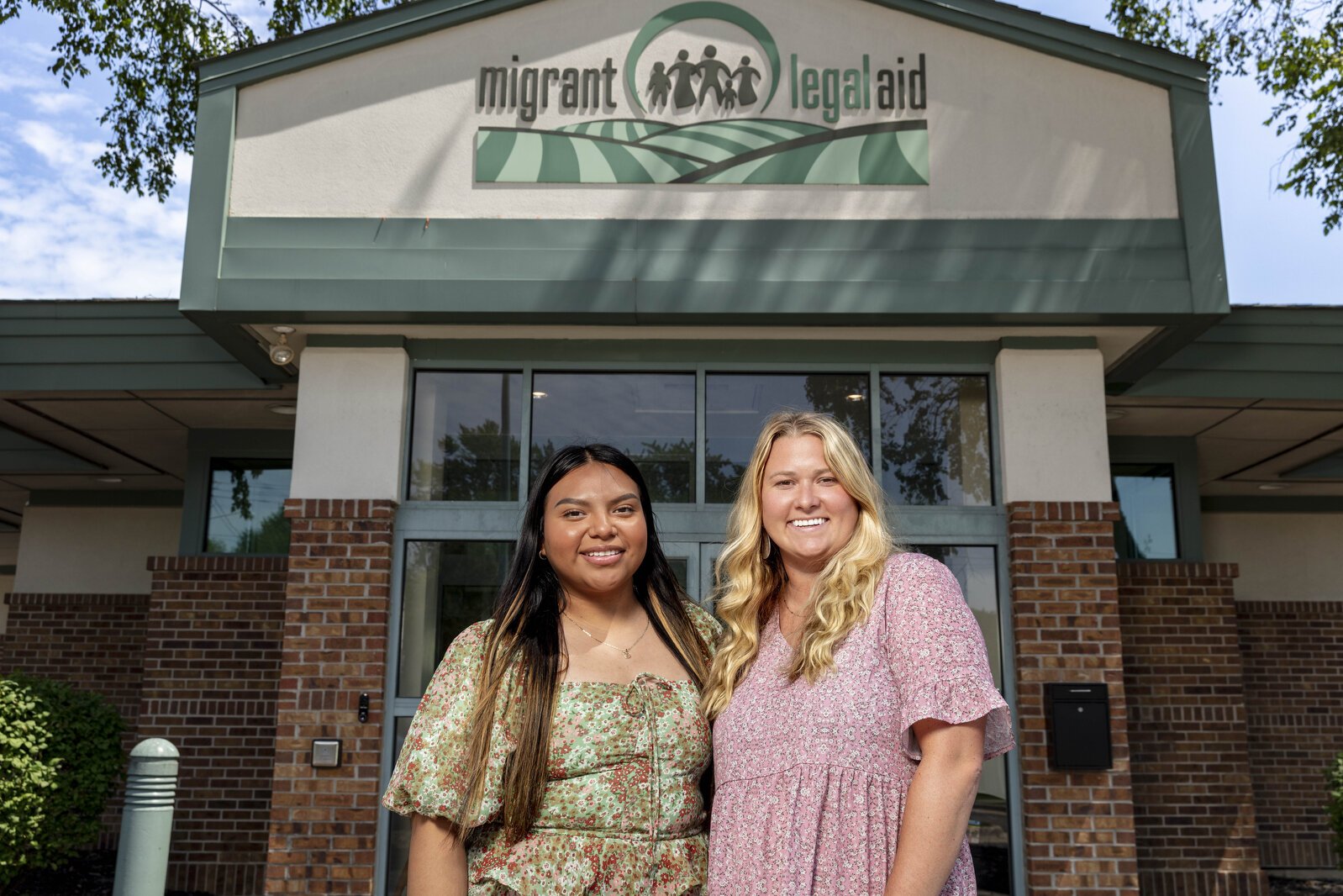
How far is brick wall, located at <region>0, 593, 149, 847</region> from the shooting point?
34.0 feet

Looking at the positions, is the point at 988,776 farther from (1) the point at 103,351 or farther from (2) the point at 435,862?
(1) the point at 103,351

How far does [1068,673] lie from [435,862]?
14.2ft

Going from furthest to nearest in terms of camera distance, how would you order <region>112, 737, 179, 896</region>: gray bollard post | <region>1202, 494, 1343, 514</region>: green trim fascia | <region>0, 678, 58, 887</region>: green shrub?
<region>1202, 494, 1343, 514</region>: green trim fascia < <region>0, 678, 58, 887</region>: green shrub < <region>112, 737, 179, 896</region>: gray bollard post

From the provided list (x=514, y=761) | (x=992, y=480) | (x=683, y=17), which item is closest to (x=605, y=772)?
(x=514, y=761)

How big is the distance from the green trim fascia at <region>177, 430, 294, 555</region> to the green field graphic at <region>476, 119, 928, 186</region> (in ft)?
12.5

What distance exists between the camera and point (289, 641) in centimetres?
586

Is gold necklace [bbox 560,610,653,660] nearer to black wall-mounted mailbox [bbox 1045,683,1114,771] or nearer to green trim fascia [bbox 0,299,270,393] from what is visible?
black wall-mounted mailbox [bbox 1045,683,1114,771]

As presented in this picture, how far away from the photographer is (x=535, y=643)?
2.59 metres

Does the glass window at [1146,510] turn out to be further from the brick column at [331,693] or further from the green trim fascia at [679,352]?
the brick column at [331,693]


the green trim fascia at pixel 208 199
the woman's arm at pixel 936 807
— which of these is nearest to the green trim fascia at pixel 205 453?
the green trim fascia at pixel 208 199

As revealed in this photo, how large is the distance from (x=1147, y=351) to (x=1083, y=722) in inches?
85.7

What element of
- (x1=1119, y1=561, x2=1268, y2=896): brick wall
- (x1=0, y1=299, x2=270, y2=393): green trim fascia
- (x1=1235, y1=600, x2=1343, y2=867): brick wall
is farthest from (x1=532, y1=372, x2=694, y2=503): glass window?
(x1=1235, y1=600, x2=1343, y2=867): brick wall

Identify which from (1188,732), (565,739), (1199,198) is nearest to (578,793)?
(565,739)

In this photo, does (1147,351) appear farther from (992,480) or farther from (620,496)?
(620,496)
